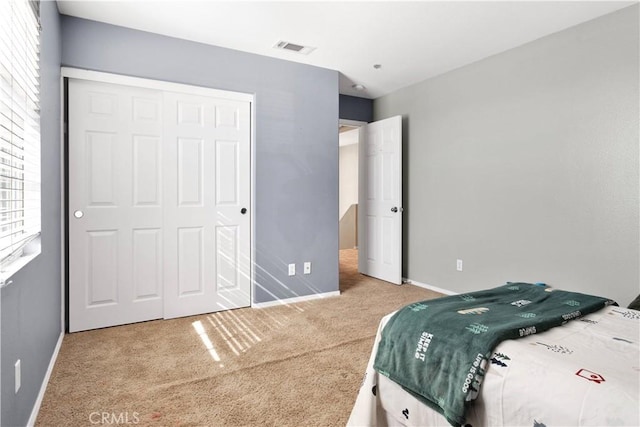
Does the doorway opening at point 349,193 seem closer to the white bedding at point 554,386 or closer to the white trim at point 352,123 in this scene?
the white trim at point 352,123

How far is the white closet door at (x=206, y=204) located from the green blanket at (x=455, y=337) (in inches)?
87.1

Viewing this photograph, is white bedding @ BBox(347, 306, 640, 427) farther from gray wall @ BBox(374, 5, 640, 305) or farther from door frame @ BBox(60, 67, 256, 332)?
door frame @ BBox(60, 67, 256, 332)

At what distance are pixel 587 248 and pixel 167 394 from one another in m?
3.10

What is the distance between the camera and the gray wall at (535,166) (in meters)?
2.71

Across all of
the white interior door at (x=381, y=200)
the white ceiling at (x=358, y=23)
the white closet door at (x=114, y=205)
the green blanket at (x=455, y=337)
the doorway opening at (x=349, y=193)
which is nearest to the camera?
the green blanket at (x=455, y=337)

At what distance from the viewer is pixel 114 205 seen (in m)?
2.99

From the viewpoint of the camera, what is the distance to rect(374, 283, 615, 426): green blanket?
3.92 ft

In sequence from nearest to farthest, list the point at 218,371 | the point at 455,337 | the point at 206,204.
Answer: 1. the point at 455,337
2. the point at 218,371
3. the point at 206,204

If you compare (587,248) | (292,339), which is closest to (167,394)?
(292,339)

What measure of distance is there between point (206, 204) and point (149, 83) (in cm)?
110

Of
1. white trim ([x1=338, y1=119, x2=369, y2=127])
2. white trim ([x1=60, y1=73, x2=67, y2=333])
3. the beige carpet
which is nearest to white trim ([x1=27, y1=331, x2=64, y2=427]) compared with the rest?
the beige carpet

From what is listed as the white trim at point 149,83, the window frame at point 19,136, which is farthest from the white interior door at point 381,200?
the window frame at point 19,136

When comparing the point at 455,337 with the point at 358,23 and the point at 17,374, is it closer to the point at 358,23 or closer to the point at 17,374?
the point at 17,374

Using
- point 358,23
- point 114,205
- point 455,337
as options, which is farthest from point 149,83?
point 455,337
